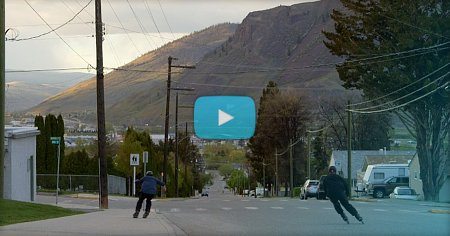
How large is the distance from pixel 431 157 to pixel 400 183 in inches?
664

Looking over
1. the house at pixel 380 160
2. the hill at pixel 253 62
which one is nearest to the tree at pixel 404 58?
the hill at pixel 253 62

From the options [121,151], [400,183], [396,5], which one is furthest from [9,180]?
[400,183]

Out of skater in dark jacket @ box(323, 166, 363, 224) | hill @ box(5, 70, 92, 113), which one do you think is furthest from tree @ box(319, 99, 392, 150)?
skater in dark jacket @ box(323, 166, 363, 224)

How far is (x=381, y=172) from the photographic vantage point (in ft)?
199

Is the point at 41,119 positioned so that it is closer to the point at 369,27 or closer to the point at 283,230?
the point at 369,27

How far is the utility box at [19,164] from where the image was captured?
3466cm

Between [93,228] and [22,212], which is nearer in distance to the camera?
[93,228]

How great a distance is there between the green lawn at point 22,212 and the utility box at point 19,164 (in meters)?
7.30

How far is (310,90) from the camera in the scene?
29422 millimetres

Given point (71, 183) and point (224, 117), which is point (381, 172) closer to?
point (71, 183)

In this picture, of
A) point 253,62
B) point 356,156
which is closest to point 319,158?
point 356,156

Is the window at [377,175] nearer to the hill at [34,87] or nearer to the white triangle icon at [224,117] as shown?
the hill at [34,87]
